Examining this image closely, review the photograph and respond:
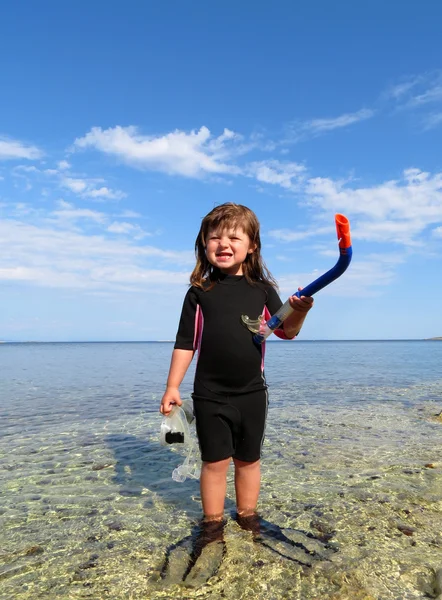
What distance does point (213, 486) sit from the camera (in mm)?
3822

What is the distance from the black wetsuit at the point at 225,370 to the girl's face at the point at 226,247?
220mm

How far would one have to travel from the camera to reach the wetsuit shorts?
3758mm

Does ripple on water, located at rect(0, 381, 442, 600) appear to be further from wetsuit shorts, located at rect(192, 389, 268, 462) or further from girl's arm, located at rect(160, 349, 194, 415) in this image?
girl's arm, located at rect(160, 349, 194, 415)

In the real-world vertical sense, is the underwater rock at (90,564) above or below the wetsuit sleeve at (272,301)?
below

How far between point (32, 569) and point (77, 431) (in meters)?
5.40

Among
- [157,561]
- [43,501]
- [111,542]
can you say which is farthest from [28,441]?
[157,561]

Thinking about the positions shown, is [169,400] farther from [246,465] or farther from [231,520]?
[231,520]

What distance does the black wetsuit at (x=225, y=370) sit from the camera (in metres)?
3.78

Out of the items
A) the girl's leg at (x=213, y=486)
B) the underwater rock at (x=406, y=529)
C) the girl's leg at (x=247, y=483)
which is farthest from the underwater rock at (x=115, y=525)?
the underwater rock at (x=406, y=529)

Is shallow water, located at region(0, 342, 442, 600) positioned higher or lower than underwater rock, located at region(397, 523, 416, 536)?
lower

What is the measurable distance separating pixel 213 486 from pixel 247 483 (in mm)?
355

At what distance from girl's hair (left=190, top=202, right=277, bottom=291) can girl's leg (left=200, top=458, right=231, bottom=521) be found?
1.59 meters

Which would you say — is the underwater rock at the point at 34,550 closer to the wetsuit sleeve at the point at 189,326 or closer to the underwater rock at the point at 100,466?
the wetsuit sleeve at the point at 189,326

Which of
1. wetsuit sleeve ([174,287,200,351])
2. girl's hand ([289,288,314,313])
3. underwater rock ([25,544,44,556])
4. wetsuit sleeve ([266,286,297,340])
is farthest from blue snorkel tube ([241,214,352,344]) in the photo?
underwater rock ([25,544,44,556])
